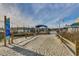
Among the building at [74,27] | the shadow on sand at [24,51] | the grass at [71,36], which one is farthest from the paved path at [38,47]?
the building at [74,27]

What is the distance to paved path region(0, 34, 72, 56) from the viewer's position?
3697 millimetres

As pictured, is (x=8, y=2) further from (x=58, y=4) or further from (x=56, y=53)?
(x=56, y=53)

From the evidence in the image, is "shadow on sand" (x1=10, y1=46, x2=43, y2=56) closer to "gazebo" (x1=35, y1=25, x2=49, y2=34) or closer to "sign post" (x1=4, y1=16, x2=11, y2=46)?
"sign post" (x1=4, y1=16, x2=11, y2=46)

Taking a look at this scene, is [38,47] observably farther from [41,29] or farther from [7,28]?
[7,28]

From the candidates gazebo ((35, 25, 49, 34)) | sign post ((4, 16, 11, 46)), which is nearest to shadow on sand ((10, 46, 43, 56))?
sign post ((4, 16, 11, 46))

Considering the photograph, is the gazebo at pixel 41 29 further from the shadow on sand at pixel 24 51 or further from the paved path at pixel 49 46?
→ the shadow on sand at pixel 24 51

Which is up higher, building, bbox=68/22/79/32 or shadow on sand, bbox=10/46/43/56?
building, bbox=68/22/79/32

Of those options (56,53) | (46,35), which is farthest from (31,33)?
(56,53)

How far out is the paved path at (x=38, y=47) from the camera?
12.1 ft

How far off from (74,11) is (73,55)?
60 centimetres

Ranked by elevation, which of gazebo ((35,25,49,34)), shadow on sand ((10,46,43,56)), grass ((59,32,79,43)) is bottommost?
shadow on sand ((10,46,43,56))

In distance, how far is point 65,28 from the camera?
12.3 feet

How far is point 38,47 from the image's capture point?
3740 millimetres

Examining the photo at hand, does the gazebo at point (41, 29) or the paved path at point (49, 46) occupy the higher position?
the gazebo at point (41, 29)
